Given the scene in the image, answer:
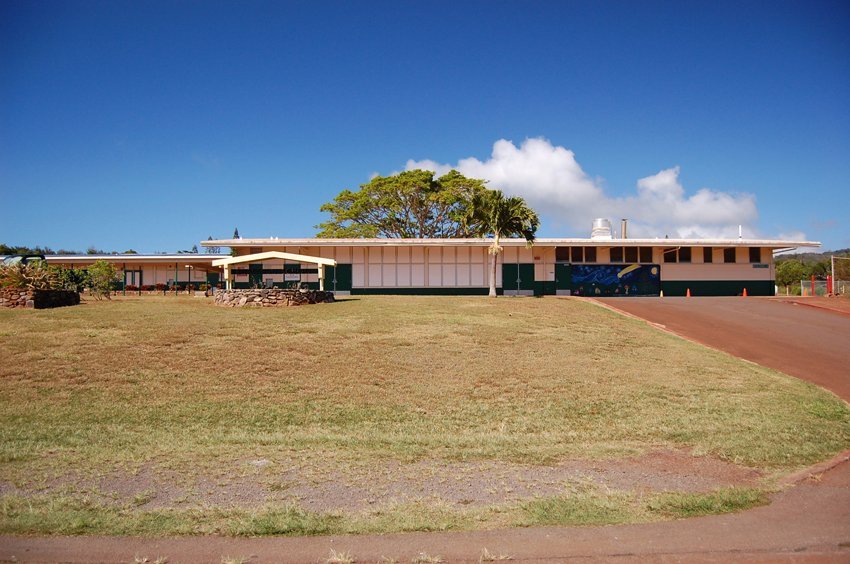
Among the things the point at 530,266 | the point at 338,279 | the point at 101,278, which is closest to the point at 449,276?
the point at 530,266

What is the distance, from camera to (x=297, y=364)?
1262 cm

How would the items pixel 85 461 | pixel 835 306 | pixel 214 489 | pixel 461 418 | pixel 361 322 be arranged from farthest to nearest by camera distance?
pixel 835 306
pixel 361 322
pixel 461 418
pixel 85 461
pixel 214 489

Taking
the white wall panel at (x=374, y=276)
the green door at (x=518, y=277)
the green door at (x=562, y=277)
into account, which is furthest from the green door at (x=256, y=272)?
the green door at (x=562, y=277)

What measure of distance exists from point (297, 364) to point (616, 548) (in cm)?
909

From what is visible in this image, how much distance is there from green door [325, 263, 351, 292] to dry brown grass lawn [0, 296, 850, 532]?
1724 cm

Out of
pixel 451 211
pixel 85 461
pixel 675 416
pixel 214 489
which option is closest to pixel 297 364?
pixel 85 461

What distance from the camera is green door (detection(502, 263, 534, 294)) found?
35.7 meters

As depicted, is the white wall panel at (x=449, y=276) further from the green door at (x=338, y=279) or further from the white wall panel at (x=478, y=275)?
the green door at (x=338, y=279)

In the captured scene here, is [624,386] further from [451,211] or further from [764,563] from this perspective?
[451,211]

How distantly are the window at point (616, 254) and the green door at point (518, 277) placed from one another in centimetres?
518

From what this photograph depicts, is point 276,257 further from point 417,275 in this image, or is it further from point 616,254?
point 616,254

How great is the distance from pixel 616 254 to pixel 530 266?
552 cm

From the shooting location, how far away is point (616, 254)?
3634 centimetres

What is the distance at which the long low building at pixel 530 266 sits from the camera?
34344 mm
